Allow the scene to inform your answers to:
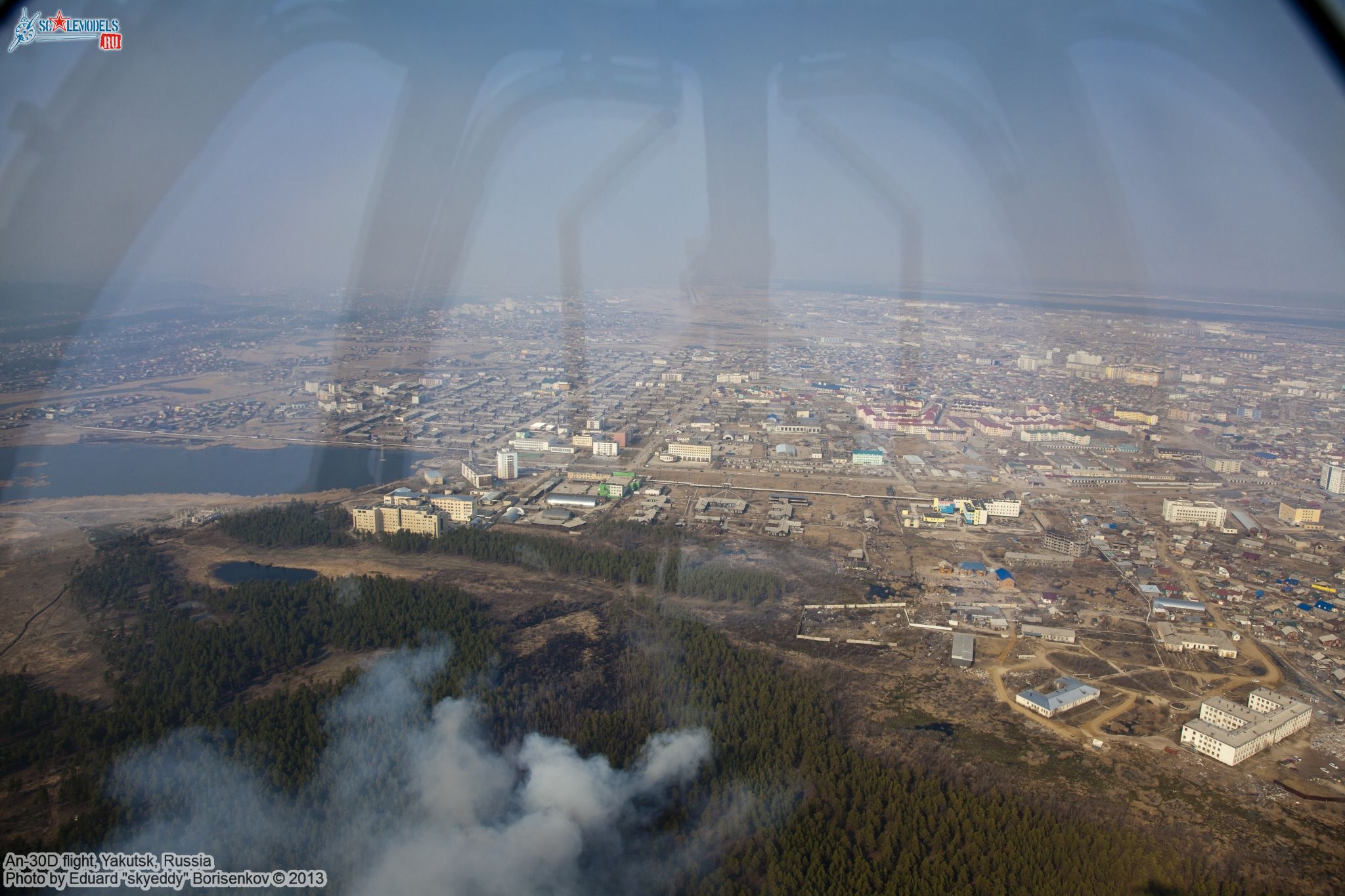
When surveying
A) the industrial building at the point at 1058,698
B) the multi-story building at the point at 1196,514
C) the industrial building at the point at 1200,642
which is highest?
the multi-story building at the point at 1196,514

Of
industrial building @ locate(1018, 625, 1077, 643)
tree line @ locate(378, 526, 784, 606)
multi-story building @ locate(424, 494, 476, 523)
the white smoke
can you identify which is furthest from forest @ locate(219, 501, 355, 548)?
industrial building @ locate(1018, 625, 1077, 643)

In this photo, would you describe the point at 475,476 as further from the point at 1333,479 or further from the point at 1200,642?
the point at 1333,479

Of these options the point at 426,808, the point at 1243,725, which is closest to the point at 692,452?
the point at 1243,725

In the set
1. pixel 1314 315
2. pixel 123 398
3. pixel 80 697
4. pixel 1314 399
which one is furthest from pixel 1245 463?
pixel 1314 315

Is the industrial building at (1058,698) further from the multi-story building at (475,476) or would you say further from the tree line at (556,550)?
the multi-story building at (475,476)

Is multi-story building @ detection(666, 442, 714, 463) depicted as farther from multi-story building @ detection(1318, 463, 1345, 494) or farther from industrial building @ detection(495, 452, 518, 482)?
multi-story building @ detection(1318, 463, 1345, 494)

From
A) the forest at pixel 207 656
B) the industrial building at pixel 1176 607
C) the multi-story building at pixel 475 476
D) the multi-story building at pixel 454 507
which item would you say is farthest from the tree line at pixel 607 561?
the industrial building at pixel 1176 607

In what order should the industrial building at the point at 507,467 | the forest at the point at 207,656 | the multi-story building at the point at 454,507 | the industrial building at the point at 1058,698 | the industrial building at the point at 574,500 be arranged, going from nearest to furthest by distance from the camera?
1. the forest at the point at 207,656
2. the industrial building at the point at 1058,698
3. the multi-story building at the point at 454,507
4. the industrial building at the point at 574,500
5. the industrial building at the point at 507,467
